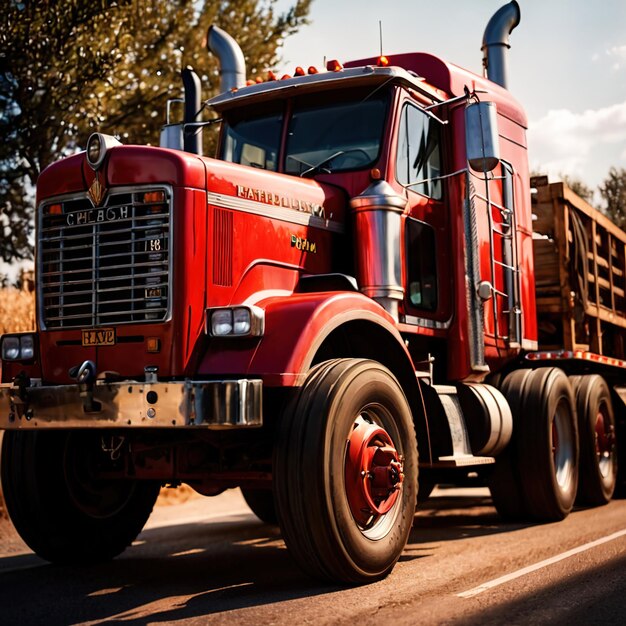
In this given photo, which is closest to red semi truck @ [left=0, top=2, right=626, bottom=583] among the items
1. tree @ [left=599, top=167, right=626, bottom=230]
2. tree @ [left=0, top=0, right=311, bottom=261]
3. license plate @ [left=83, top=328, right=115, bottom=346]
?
license plate @ [left=83, top=328, right=115, bottom=346]


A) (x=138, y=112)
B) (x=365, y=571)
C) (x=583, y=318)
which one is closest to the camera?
(x=365, y=571)

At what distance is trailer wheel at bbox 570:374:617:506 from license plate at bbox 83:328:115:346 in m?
5.20

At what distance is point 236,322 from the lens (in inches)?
223

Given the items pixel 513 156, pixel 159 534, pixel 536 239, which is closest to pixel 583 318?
pixel 536 239

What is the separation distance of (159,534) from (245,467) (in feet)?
10.6

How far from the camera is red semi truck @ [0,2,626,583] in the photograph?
5559 mm

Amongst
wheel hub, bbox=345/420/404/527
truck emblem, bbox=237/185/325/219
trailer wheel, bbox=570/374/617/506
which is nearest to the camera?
wheel hub, bbox=345/420/404/527

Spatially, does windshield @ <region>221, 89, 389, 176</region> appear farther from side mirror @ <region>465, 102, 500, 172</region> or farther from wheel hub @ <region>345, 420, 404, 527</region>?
wheel hub @ <region>345, 420, 404, 527</region>

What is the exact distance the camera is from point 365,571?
5.59 m

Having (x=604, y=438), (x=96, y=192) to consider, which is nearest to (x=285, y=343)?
(x=96, y=192)

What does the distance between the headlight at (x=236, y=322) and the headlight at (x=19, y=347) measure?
1.30m

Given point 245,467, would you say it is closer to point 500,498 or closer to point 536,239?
point 500,498

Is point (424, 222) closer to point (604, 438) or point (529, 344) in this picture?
point (529, 344)

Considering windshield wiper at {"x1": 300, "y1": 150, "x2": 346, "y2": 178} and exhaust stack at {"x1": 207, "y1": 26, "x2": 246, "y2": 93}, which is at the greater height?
exhaust stack at {"x1": 207, "y1": 26, "x2": 246, "y2": 93}
